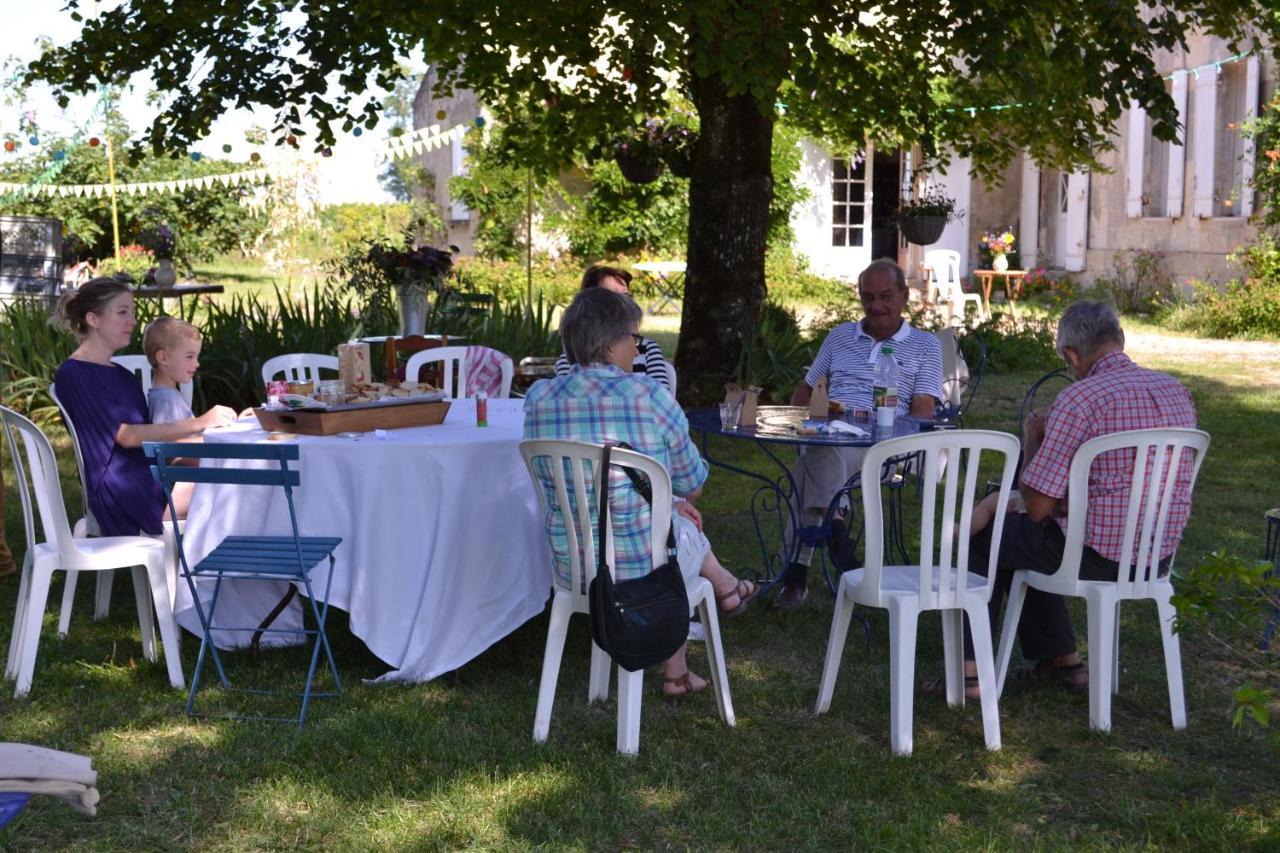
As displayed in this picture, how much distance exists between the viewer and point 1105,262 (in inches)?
723

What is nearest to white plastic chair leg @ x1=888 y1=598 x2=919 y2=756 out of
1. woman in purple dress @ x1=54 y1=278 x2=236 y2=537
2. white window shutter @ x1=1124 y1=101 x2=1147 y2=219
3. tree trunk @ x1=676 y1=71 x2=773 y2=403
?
woman in purple dress @ x1=54 y1=278 x2=236 y2=537

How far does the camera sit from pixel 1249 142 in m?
14.9

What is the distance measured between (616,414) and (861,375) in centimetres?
205

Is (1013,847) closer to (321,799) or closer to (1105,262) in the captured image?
(321,799)

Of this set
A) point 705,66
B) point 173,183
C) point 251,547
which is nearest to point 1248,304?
point 705,66

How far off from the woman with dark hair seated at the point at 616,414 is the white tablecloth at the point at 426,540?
418 millimetres

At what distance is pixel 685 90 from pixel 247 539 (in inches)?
230

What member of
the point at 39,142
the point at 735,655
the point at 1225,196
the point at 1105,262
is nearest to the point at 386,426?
the point at 735,655

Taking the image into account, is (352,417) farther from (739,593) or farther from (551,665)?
(739,593)

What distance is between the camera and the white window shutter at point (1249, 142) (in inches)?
580

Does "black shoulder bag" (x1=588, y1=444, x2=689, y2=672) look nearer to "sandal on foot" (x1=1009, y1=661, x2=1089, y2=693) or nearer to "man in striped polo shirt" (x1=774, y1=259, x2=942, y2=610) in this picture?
"sandal on foot" (x1=1009, y1=661, x2=1089, y2=693)

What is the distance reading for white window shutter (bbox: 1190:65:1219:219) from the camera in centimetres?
1555

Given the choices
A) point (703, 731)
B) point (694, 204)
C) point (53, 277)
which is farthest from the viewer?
point (53, 277)

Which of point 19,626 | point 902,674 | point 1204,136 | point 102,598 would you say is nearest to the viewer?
point 902,674
